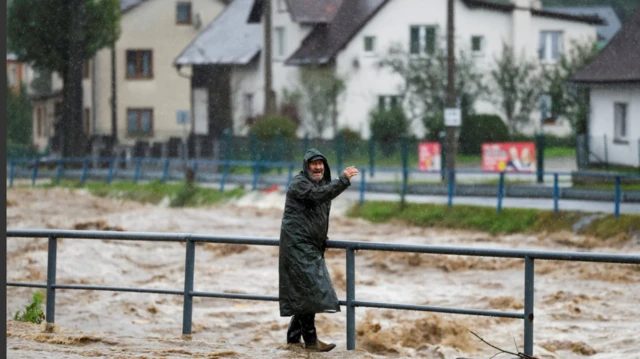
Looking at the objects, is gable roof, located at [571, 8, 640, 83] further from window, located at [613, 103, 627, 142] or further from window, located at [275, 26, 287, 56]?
window, located at [275, 26, 287, 56]

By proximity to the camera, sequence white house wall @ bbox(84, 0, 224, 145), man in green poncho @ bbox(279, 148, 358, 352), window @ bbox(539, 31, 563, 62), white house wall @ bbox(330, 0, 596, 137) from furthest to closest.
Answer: white house wall @ bbox(84, 0, 224, 145) → window @ bbox(539, 31, 563, 62) → white house wall @ bbox(330, 0, 596, 137) → man in green poncho @ bbox(279, 148, 358, 352)

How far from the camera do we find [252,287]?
87.5 ft

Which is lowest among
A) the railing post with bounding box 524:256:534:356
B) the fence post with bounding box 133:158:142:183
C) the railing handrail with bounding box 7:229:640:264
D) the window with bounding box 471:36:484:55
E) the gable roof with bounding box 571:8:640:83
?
the fence post with bounding box 133:158:142:183

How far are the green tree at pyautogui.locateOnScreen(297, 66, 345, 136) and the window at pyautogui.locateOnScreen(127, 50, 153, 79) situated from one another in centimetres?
1563

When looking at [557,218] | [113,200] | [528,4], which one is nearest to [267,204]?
[113,200]

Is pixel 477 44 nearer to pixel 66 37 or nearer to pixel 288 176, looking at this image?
pixel 288 176

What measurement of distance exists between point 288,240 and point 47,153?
5465cm

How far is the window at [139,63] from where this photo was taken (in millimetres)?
71000

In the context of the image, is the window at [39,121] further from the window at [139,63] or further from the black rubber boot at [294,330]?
the black rubber boot at [294,330]

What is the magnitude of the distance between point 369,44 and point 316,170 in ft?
155

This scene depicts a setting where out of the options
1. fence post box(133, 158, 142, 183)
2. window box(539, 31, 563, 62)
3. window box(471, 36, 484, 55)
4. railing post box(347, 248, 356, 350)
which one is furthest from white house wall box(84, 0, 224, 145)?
railing post box(347, 248, 356, 350)

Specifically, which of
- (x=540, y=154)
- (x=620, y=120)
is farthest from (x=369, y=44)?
(x=540, y=154)

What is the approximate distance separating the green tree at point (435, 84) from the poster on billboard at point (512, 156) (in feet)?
40.5

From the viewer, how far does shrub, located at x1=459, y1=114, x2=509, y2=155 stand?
1999 inches
